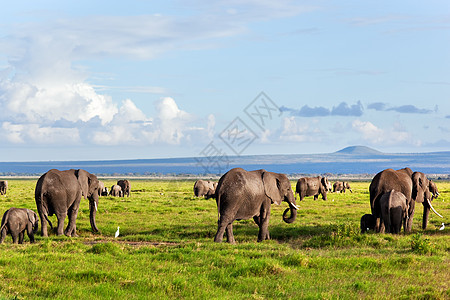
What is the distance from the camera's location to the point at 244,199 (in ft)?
66.8

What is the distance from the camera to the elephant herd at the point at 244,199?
66.0 ft

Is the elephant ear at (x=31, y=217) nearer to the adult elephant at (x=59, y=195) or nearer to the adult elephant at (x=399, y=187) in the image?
the adult elephant at (x=59, y=195)

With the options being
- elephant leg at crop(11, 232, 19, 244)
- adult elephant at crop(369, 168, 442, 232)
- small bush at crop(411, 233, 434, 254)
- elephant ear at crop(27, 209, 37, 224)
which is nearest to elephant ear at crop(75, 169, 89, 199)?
elephant ear at crop(27, 209, 37, 224)

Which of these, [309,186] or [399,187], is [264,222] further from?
[309,186]

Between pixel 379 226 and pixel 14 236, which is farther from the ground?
pixel 379 226

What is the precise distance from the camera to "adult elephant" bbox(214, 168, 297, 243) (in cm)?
2005

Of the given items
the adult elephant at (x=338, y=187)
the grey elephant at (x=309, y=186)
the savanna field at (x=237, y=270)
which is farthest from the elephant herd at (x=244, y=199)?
the adult elephant at (x=338, y=187)

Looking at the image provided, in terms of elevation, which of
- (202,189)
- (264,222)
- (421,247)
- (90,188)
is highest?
(90,188)

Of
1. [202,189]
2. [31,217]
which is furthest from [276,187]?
[202,189]

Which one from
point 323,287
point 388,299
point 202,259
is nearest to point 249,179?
point 202,259

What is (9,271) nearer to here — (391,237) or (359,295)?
(359,295)

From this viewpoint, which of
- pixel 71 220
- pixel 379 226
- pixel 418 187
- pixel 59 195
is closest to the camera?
pixel 379 226

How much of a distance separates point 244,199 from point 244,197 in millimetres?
75

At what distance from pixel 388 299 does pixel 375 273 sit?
2.47 m
